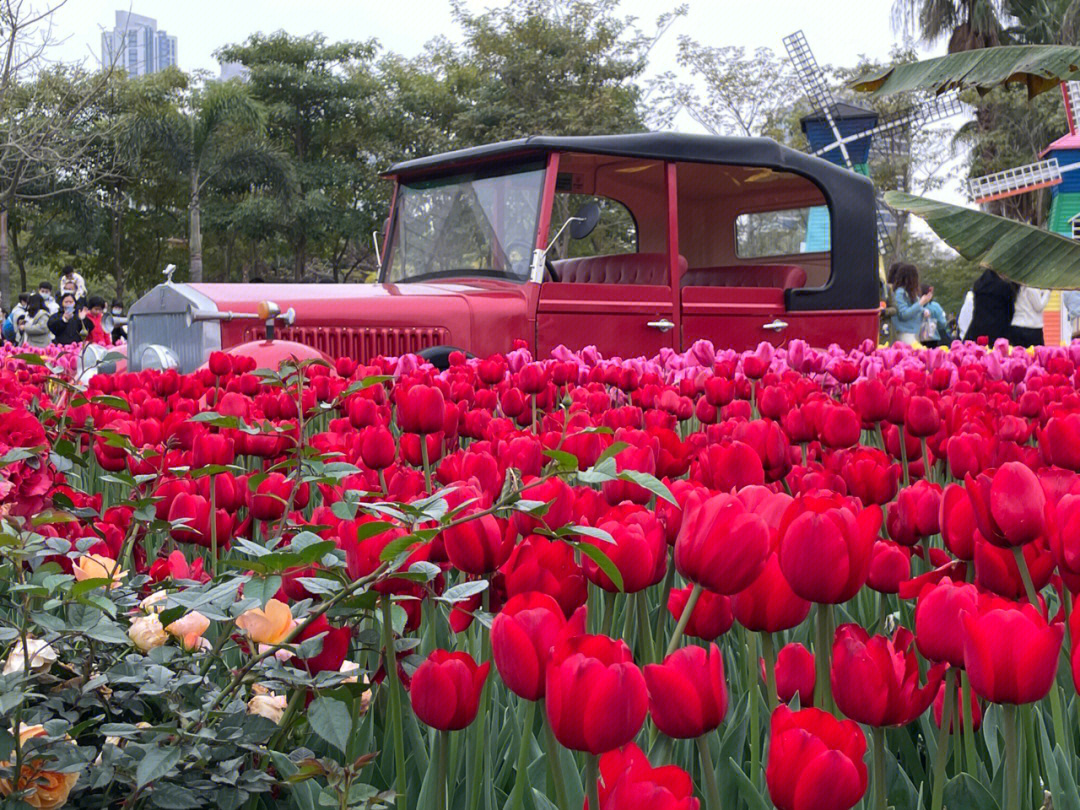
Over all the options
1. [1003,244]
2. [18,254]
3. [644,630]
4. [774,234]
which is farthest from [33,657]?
[18,254]

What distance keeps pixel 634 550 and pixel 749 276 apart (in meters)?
7.41

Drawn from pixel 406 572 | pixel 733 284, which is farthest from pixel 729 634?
pixel 733 284

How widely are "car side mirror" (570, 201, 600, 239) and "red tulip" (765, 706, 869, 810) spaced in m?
5.33

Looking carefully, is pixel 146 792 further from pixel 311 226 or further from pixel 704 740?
pixel 311 226

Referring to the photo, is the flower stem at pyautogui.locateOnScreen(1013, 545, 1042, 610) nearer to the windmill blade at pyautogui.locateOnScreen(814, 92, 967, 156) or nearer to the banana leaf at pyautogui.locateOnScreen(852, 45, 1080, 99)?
the banana leaf at pyautogui.locateOnScreen(852, 45, 1080, 99)

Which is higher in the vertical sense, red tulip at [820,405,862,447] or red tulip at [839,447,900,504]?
red tulip at [820,405,862,447]

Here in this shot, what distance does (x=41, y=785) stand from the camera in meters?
1.01

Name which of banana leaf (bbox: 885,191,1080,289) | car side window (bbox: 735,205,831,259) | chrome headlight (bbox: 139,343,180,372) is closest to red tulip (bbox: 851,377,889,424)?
banana leaf (bbox: 885,191,1080,289)

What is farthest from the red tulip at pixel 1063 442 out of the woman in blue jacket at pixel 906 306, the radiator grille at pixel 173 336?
the woman in blue jacket at pixel 906 306

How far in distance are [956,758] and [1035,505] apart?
246 millimetres

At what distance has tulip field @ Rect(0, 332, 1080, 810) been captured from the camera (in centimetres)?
80

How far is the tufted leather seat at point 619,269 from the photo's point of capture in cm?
757

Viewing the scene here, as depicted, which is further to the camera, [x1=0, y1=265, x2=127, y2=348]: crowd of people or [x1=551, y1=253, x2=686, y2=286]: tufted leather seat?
[x1=0, y1=265, x2=127, y2=348]: crowd of people

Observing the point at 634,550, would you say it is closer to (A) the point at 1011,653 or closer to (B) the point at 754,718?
(B) the point at 754,718
